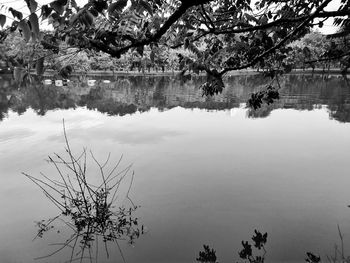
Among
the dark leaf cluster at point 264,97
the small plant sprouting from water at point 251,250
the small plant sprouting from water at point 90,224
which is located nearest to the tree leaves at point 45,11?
the dark leaf cluster at point 264,97

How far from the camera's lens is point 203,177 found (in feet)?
43.7

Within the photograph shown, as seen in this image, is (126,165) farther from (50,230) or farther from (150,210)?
(50,230)

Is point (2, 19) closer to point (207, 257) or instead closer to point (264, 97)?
point (264, 97)

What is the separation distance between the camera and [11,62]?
2.42 m

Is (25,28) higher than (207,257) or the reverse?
higher

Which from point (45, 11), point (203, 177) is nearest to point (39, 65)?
point (45, 11)

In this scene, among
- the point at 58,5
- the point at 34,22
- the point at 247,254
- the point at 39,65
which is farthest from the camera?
the point at 247,254

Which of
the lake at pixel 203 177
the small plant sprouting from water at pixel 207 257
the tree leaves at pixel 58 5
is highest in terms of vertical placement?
the tree leaves at pixel 58 5

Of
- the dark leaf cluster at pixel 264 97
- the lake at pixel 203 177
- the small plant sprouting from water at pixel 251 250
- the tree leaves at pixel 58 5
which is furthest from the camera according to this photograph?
the lake at pixel 203 177

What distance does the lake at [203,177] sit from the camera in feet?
28.1

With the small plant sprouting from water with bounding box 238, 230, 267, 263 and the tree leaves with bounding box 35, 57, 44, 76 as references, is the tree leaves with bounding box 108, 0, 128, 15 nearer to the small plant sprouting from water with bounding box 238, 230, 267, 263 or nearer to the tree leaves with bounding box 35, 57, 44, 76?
the tree leaves with bounding box 35, 57, 44, 76

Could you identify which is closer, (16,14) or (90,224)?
(16,14)

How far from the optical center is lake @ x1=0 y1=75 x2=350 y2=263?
8.57 m

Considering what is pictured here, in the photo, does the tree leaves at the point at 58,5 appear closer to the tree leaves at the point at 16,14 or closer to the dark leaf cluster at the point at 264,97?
the tree leaves at the point at 16,14
